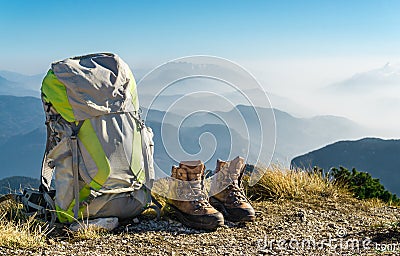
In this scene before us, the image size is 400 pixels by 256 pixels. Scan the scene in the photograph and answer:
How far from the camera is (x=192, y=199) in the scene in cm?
508

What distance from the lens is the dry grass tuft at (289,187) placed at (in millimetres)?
6688

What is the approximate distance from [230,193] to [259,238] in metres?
0.80

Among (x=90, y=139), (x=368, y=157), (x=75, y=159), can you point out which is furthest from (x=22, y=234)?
(x=368, y=157)

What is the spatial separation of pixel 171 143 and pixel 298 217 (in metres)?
1.81

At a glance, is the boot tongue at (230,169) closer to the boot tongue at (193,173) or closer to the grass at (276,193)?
the boot tongue at (193,173)

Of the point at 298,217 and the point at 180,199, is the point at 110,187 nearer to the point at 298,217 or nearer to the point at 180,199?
the point at 180,199

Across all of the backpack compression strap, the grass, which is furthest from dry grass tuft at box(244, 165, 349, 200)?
the backpack compression strap

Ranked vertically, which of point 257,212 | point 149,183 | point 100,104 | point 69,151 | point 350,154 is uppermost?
point 100,104

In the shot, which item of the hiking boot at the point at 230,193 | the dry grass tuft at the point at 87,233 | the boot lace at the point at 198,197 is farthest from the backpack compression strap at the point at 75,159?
the hiking boot at the point at 230,193

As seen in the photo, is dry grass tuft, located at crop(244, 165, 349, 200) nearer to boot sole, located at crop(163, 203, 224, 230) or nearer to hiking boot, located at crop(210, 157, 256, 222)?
hiking boot, located at crop(210, 157, 256, 222)

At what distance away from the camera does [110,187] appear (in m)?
4.83

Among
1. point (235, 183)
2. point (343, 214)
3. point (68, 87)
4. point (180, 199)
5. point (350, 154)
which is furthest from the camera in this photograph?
point (350, 154)

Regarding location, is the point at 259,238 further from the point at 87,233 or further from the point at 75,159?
the point at 75,159

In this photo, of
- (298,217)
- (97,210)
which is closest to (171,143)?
(97,210)
